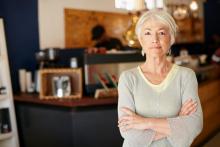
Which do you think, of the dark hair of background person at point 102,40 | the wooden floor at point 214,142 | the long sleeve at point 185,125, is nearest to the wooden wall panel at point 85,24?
the dark hair of background person at point 102,40

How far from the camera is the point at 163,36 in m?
1.65

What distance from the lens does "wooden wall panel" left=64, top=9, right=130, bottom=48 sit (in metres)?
4.39

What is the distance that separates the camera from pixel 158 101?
1625mm

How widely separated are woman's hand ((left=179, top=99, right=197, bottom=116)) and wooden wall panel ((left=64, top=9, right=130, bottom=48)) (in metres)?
2.91

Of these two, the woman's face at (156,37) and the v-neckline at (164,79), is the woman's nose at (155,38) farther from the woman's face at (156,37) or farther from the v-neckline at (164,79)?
the v-neckline at (164,79)

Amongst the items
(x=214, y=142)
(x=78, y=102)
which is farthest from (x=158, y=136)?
(x=214, y=142)

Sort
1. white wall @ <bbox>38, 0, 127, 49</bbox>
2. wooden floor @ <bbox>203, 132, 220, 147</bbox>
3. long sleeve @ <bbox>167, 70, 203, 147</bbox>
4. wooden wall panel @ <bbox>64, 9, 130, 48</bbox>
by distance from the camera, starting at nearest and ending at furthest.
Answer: long sleeve @ <bbox>167, 70, 203, 147</bbox>, white wall @ <bbox>38, 0, 127, 49</bbox>, wooden wall panel @ <bbox>64, 9, 130, 48</bbox>, wooden floor @ <bbox>203, 132, 220, 147</bbox>

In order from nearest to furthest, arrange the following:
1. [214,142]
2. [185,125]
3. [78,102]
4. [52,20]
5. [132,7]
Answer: [185,125] < [78,102] < [132,7] < [52,20] < [214,142]

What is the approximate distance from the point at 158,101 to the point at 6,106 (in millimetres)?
2293

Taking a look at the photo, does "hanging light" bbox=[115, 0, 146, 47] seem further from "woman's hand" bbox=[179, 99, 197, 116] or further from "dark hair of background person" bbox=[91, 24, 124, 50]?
"woman's hand" bbox=[179, 99, 197, 116]

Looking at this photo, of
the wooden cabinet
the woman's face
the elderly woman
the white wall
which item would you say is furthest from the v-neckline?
the white wall

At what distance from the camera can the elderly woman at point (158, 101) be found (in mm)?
1610

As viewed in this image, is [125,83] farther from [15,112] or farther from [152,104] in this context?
[15,112]

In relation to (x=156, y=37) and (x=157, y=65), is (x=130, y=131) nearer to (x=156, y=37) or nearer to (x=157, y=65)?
(x=157, y=65)
